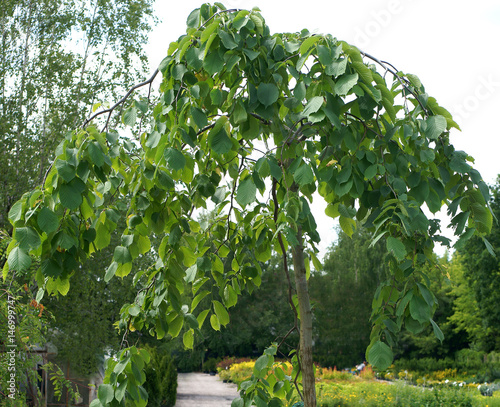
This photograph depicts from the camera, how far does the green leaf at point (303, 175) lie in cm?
121

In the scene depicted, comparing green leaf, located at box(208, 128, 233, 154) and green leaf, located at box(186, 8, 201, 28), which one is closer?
green leaf, located at box(208, 128, 233, 154)

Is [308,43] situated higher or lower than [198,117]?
higher

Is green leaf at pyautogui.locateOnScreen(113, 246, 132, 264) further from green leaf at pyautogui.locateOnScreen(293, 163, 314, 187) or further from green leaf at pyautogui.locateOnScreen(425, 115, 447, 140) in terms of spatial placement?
green leaf at pyautogui.locateOnScreen(425, 115, 447, 140)

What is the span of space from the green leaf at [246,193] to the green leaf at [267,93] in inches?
8.2

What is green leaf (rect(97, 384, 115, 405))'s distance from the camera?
1411 millimetres

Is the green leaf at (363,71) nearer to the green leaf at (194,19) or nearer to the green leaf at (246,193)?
the green leaf at (246,193)

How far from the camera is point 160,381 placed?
9.46 m

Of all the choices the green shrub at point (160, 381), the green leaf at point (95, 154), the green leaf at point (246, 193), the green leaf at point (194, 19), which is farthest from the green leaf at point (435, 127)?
the green shrub at point (160, 381)

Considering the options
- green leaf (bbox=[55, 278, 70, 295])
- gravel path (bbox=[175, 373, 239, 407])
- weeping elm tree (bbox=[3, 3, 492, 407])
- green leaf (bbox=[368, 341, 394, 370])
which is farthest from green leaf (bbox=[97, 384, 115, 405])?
gravel path (bbox=[175, 373, 239, 407])

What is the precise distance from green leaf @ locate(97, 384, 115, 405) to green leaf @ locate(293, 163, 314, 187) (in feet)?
2.63

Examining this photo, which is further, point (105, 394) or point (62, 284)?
point (62, 284)

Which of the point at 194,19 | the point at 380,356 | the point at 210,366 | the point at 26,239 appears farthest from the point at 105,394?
the point at 210,366

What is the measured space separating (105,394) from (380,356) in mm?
773

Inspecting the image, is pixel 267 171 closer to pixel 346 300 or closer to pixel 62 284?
pixel 62 284
